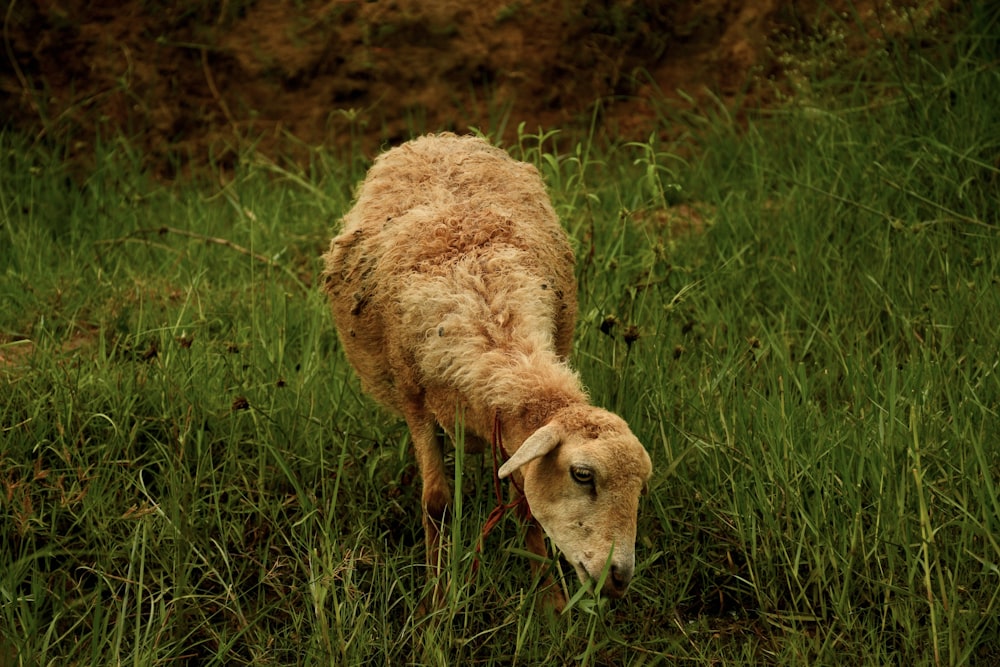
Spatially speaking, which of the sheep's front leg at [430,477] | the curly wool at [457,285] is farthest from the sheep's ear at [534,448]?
the sheep's front leg at [430,477]

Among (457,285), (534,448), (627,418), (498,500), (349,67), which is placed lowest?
(627,418)

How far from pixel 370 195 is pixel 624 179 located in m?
2.24

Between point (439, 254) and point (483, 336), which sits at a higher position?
point (439, 254)

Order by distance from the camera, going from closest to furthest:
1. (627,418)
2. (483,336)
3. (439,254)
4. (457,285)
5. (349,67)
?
(483,336), (457,285), (439,254), (627,418), (349,67)

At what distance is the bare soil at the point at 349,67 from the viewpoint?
22.7 ft

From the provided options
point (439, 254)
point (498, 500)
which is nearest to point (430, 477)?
point (498, 500)

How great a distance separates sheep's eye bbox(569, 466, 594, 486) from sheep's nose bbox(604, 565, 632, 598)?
250 millimetres

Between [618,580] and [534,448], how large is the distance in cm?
46

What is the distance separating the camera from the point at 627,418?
444cm

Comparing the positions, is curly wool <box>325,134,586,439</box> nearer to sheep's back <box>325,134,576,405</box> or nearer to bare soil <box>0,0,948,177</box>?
sheep's back <box>325,134,576,405</box>

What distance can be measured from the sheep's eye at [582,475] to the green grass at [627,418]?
36cm

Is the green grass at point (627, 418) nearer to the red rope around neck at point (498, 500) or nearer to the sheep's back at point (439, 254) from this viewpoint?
the red rope around neck at point (498, 500)

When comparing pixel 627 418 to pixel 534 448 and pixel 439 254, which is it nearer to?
pixel 439 254

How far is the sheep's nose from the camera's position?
10.7 ft
